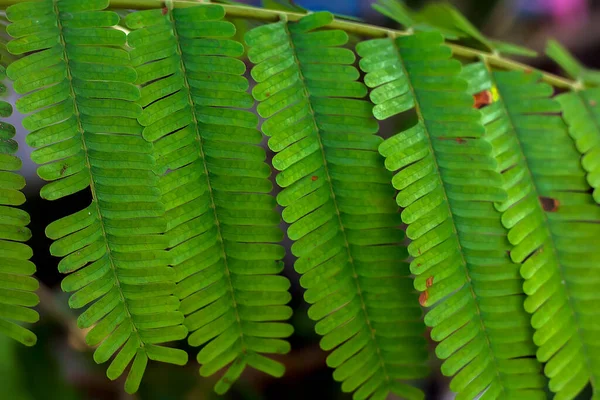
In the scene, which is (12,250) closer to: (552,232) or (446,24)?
(552,232)

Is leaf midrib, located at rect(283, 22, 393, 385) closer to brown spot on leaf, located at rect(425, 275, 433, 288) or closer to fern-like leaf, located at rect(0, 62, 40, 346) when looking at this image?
brown spot on leaf, located at rect(425, 275, 433, 288)

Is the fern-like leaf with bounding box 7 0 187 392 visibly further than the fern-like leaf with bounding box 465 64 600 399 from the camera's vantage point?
No

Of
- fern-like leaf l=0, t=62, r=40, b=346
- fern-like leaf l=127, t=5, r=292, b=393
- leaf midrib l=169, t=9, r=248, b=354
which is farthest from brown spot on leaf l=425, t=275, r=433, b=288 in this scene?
fern-like leaf l=0, t=62, r=40, b=346

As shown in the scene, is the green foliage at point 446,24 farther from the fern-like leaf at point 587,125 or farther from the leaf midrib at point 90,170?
the leaf midrib at point 90,170

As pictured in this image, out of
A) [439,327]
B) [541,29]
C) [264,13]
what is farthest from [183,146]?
[541,29]

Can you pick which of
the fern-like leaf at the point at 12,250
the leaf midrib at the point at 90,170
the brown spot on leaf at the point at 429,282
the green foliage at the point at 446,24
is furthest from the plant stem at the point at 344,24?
the brown spot on leaf at the point at 429,282

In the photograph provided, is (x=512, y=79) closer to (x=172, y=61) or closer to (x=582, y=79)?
(x=582, y=79)
